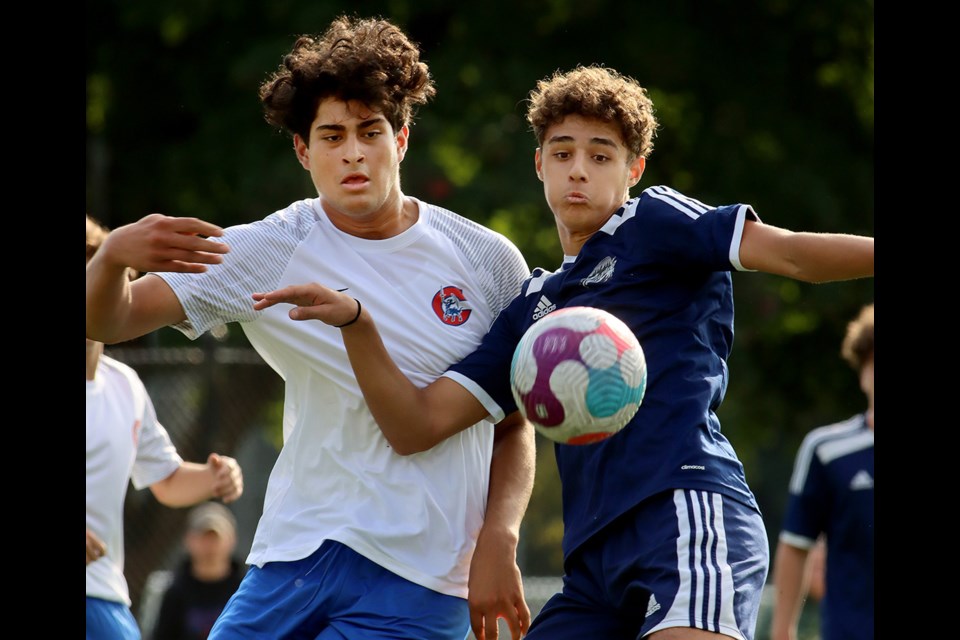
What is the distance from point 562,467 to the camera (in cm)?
450

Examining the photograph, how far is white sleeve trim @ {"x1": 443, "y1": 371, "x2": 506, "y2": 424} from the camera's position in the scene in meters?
4.54

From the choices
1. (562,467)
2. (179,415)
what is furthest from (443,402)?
(179,415)

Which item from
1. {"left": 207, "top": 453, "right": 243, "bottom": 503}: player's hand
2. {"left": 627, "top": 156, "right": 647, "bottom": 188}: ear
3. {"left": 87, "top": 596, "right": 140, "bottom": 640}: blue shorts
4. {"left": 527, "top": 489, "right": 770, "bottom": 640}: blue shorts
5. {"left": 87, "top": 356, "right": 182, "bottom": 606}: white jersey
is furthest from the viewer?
{"left": 87, "top": 356, "right": 182, "bottom": 606}: white jersey

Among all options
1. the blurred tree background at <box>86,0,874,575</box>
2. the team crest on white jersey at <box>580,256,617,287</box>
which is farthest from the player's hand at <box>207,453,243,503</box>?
the blurred tree background at <box>86,0,874,575</box>

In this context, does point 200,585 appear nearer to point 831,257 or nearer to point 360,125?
point 360,125

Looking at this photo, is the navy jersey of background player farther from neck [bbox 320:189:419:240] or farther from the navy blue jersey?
the navy blue jersey

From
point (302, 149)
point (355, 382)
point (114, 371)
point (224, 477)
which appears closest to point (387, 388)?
point (355, 382)

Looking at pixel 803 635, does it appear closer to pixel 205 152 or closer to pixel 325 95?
pixel 205 152

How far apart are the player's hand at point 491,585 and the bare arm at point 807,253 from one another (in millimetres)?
1241

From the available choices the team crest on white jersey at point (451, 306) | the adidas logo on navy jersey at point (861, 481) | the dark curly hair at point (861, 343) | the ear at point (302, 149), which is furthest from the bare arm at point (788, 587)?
the ear at point (302, 149)

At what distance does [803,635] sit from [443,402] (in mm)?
11462

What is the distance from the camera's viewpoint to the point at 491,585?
4.50m

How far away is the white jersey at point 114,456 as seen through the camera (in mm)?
6336

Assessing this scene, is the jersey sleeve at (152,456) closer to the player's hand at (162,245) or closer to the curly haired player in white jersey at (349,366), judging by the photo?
the curly haired player in white jersey at (349,366)
